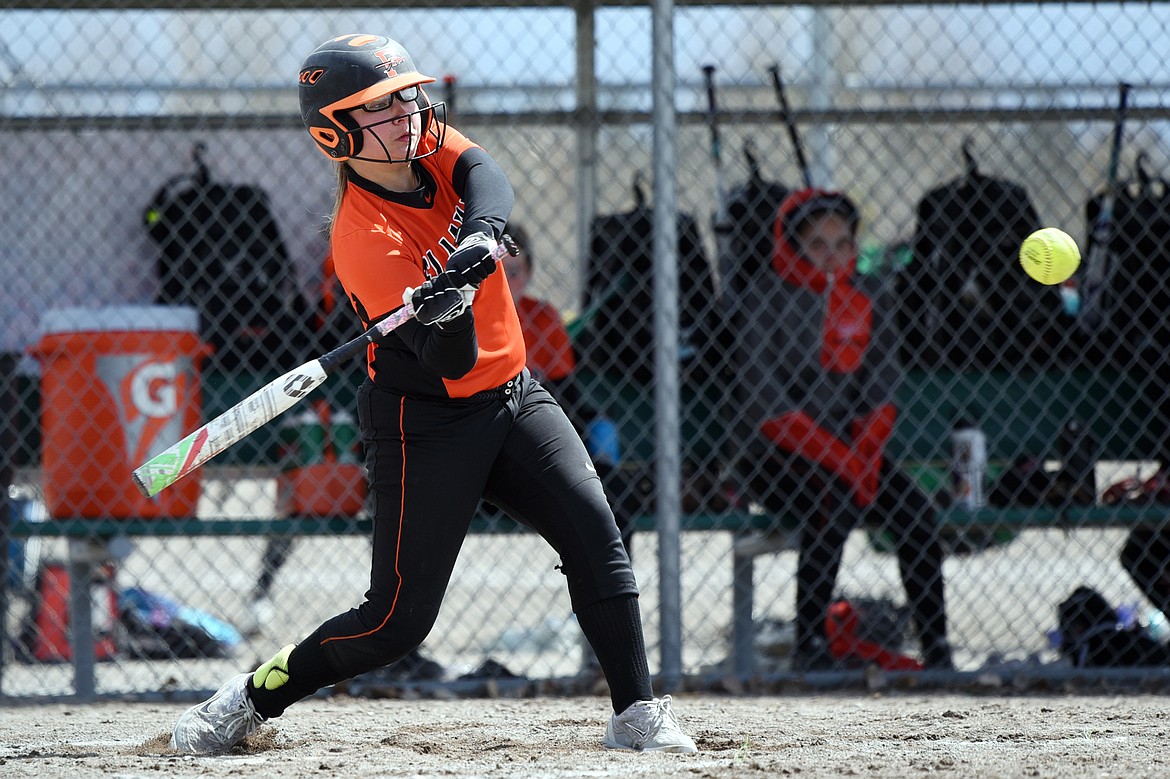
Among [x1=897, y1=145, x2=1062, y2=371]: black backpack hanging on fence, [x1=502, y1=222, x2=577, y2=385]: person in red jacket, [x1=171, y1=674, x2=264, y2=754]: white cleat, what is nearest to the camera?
[x1=171, y1=674, x2=264, y2=754]: white cleat

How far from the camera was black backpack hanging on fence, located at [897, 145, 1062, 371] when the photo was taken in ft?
15.5

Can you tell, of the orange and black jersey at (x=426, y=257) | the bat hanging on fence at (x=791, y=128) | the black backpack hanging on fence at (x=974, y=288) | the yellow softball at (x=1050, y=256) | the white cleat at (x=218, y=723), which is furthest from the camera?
the bat hanging on fence at (x=791, y=128)

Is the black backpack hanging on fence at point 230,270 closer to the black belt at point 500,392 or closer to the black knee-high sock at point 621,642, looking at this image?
the black belt at point 500,392

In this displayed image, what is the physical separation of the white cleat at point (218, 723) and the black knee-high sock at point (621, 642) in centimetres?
81

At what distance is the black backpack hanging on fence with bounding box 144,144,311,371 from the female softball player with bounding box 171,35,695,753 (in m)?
1.88

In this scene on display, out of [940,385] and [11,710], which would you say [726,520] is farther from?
[11,710]

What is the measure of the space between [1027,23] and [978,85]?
286mm

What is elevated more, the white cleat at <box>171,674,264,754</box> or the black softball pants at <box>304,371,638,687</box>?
the black softball pants at <box>304,371,638,687</box>

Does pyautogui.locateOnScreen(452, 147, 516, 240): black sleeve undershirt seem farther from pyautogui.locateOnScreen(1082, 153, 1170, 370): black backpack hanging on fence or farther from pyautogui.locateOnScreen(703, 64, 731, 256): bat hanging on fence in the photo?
pyautogui.locateOnScreen(1082, 153, 1170, 370): black backpack hanging on fence

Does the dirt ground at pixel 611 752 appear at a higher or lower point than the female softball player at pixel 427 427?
lower

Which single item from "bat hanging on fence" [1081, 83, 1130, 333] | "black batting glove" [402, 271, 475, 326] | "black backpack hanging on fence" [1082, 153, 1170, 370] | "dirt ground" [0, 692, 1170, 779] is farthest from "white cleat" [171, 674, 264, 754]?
"bat hanging on fence" [1081, 83, 1130, 333]

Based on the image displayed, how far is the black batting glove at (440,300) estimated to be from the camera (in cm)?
254

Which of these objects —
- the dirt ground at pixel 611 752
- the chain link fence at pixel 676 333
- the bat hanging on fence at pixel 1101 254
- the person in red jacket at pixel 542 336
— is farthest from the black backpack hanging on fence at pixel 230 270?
the bat hanging on fence at pixel 1101 254

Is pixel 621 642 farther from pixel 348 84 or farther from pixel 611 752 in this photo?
pixel 348 84
